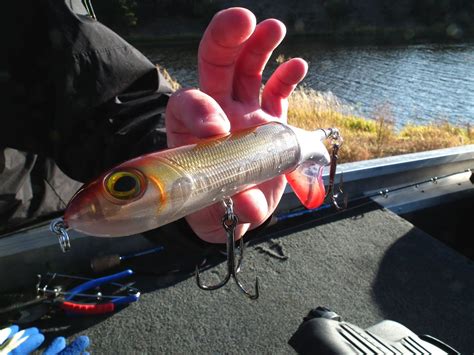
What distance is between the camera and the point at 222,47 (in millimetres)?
1032

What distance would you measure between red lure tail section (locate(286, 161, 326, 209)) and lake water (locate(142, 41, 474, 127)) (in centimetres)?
786

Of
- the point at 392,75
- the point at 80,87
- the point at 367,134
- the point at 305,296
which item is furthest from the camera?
the point at 392,75

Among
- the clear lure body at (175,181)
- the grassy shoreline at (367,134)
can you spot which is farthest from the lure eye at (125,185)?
the grassy shoreline at (367,134)

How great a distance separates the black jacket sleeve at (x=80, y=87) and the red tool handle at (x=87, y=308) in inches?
31.4

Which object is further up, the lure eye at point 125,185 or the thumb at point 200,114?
the thumb at point 200,114

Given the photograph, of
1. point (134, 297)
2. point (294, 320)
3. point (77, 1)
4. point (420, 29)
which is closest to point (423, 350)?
point (294, 320)

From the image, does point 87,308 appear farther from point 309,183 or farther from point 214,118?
point 214,118

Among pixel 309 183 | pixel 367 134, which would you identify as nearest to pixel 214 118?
pixel 309 183

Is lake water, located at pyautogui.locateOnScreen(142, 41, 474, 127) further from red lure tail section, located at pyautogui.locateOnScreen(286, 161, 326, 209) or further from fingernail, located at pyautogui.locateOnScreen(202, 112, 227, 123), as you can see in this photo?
fingernail, located at pyautogui.locateOnScreen(202, 112, 227, 123)

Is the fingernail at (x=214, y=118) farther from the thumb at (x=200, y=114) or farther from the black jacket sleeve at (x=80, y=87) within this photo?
the black jacket sleeve at (x=80, y=87)

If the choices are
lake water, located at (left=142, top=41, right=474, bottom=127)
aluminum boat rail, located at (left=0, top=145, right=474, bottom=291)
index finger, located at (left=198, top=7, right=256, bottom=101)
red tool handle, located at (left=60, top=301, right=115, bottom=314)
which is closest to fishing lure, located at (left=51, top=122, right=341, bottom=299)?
index finger, located at (left=198, top=7, right=256, bottom=101)

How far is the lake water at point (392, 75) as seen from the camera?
12297mm

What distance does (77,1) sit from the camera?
1.47 m

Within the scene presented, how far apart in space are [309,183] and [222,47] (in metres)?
0.55
